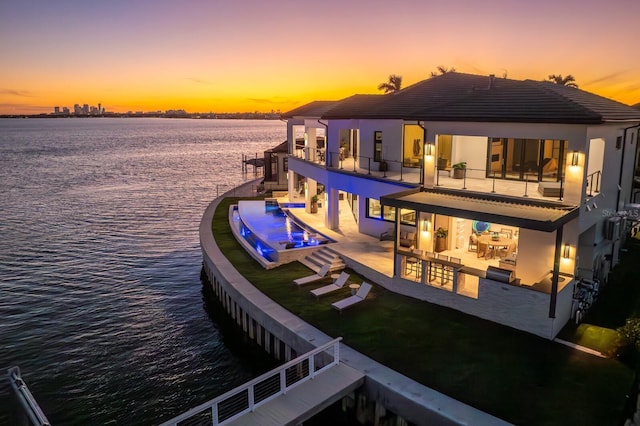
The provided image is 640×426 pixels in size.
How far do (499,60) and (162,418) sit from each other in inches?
1534

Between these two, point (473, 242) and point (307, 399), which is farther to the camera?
point (473, 242)

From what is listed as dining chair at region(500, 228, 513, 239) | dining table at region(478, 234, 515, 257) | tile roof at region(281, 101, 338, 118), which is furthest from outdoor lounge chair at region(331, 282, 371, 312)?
tile roof at region(281, 101, 338, 118)

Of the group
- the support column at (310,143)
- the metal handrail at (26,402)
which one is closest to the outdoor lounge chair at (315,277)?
the metal handrail at (26,402)

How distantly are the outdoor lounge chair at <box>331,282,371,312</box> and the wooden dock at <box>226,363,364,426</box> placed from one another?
3.82m

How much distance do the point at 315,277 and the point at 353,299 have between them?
3293 millimetres

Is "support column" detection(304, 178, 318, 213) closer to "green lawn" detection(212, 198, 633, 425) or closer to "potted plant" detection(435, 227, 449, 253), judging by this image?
"potted plant" detection(435, 227, 449, 253)

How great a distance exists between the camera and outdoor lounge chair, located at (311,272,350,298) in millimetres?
18781

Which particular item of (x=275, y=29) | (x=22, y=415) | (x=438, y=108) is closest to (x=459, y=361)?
(x=438, y=108)

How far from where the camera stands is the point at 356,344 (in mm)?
14891

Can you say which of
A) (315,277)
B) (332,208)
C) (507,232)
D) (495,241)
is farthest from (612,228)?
(332,208)

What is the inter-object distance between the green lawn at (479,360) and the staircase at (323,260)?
2933 mm

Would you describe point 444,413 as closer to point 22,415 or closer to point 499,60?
point 22,415

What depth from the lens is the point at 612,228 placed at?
19188 millimetres

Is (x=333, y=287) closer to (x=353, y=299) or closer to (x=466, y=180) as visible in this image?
(x=353, y=299)
